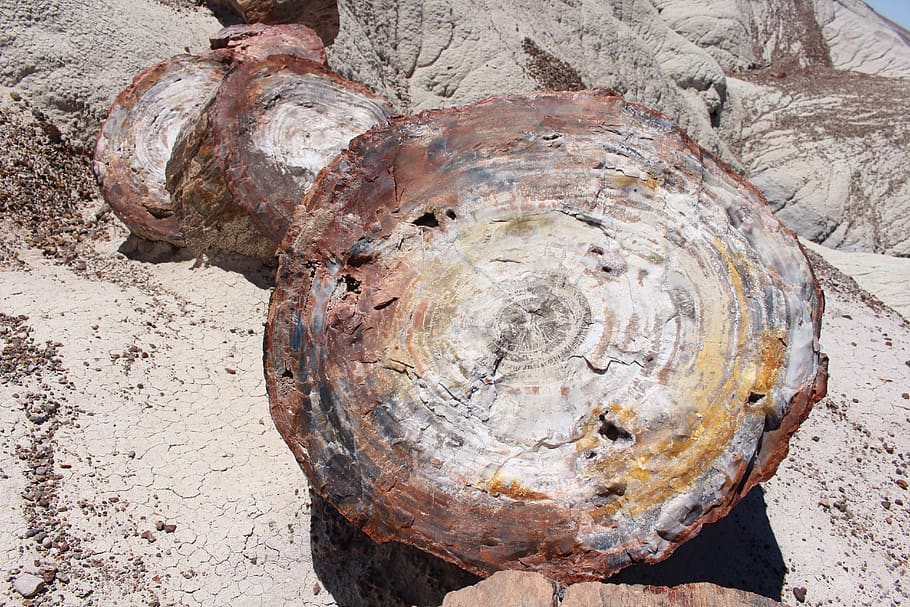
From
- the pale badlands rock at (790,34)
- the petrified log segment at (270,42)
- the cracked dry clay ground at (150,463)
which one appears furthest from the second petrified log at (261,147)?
the pale badlands rock at (790,34)

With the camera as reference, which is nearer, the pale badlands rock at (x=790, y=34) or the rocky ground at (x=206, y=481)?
the rocky ground at (x=206, y=481)

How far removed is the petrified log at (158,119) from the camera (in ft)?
13.7

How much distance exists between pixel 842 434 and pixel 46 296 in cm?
414

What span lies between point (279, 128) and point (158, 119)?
1202 mm

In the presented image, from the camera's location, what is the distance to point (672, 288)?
7.75 feet

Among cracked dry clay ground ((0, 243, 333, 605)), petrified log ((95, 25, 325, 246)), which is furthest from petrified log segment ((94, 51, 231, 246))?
cracked dry clay ground ((0, 243, 333, 605))

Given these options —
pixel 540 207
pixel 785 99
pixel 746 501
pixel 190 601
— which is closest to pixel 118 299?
pixel 190 601

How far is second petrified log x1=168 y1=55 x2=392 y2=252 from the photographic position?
3.52 metres

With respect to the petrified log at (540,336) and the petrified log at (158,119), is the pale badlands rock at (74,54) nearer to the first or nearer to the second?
the petrified log at (158,119)

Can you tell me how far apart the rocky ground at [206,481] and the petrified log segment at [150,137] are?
35cm

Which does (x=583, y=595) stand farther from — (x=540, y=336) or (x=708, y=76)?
(x=708, y=76)

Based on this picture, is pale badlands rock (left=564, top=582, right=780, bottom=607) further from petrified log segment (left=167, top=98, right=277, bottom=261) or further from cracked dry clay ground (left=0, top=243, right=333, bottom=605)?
petrified log segment (left=167, top=98, right=277, bottom=261)

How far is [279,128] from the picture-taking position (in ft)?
11.9

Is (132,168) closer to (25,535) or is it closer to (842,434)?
(25,535)
